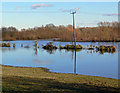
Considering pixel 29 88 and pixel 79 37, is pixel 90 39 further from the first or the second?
pixel 29 88

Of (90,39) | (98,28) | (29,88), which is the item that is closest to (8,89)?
(29,88)

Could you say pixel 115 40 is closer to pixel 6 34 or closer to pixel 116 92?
pixel 6 34

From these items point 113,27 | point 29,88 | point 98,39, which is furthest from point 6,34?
point 113,27

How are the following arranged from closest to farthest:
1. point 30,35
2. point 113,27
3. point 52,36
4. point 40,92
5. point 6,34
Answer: point 40,92, point 6,34, point 30,35, point 52,36, point 113,27

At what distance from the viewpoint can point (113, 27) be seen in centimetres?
6831

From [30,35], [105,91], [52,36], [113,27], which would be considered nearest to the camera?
[105,91]

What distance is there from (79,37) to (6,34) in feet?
141

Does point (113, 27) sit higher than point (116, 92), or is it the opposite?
point (113, 27)

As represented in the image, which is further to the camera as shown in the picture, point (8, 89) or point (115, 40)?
point (115, 40)

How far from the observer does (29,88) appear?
7.92 meters

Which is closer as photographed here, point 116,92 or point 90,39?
point 116,92

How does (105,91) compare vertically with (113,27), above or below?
below

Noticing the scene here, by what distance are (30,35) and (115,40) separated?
2636 centimetres

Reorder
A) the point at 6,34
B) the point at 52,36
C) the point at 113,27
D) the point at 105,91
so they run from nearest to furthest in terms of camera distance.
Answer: the point at 105,91 < the point at 6,34 < the point at 52,36 < the point at 113,27
